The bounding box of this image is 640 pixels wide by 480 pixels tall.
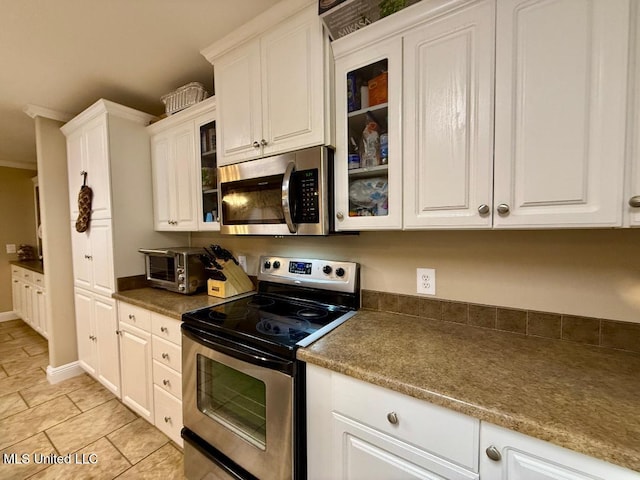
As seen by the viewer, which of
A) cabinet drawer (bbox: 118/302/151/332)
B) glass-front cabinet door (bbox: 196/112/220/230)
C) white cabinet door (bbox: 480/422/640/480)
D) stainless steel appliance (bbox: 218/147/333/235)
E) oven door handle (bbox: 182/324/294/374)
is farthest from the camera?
glass-front cabinet door (bbox: 196/112/220/230)

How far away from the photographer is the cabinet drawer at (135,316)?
177 centimetres

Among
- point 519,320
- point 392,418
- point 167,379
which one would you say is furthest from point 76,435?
point 519,320

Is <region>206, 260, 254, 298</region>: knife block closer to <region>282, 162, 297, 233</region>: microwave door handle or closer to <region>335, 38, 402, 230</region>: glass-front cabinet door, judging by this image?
<region>282, 162, 297, 233</region>: microwave door handle

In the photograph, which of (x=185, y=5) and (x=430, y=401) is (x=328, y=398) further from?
(x=185, y=5)

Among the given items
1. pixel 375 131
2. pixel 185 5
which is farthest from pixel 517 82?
pixel 185 5

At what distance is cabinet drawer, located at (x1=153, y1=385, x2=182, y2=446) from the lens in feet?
5.39

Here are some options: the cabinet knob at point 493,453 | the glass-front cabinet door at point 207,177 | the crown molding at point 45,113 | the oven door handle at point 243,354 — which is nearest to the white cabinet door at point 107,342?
the glass-front cabinet door at point 207,177

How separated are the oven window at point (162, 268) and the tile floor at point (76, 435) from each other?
1.02 metres

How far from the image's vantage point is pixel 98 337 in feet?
7.43

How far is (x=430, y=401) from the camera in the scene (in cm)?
78

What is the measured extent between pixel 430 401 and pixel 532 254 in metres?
0.78

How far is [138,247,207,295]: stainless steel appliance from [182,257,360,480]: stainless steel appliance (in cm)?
41

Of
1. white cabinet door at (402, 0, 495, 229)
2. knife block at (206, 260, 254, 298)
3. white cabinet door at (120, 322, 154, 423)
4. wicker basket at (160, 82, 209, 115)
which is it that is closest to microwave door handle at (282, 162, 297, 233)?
white cabinet door at (402, 0, 495, 229)

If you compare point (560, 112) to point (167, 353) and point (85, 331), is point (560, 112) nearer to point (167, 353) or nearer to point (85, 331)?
point (167, 353)
